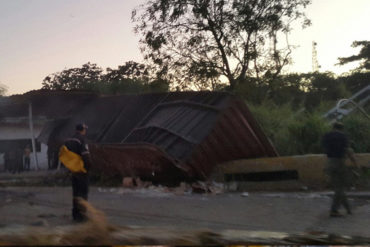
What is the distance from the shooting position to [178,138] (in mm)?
8711

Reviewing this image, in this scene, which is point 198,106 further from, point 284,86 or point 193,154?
point 284,86

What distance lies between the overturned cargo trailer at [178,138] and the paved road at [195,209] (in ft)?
2.41

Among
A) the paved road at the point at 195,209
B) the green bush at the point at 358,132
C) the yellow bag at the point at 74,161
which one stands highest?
the green bush at the point at 358,132

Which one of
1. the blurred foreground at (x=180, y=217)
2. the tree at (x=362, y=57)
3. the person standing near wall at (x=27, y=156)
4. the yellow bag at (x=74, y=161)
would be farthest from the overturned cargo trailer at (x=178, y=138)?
the tree at (x=362, y=57)

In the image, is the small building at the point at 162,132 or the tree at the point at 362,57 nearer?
the small building at the point at 162,132

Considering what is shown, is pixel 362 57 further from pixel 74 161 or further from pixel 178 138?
pixel 74 161

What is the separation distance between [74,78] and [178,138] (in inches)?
102

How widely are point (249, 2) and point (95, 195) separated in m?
5.53

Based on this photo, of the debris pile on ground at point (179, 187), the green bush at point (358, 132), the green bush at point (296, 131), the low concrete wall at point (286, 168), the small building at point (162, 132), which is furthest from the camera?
the green bush at point (296, 131)

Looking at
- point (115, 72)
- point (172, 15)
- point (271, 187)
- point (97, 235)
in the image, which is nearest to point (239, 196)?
point (271, 187)

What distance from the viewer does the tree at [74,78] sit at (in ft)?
21.2

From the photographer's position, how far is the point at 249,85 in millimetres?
10562

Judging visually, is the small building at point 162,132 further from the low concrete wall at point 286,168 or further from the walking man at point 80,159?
the walking man at point 80,159

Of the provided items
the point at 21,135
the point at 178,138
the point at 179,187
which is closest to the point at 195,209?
the point at 179,187
